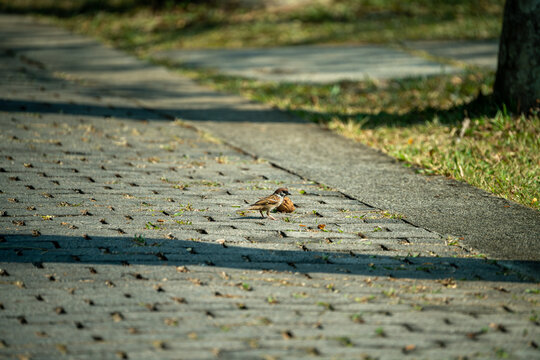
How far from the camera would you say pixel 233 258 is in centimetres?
441

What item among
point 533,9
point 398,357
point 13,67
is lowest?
point 398,357

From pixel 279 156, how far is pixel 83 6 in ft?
46.4

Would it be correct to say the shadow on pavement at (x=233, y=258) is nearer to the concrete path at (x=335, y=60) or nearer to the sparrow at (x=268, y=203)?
the sparrow at (x=268, y=203)

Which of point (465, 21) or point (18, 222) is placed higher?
point (465, 21)

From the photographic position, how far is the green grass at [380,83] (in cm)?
686

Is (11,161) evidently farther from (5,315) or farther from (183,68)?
(183,68)

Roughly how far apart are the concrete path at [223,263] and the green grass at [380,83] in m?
0.54

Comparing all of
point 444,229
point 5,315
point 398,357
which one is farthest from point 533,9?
point 5,315

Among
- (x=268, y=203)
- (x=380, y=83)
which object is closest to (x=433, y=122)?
(x=380, y=83)

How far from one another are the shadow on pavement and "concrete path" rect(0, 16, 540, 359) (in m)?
0.02

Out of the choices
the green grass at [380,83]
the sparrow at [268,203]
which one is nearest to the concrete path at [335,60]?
the green grass at [380,83]

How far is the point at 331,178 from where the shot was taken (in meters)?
6.25

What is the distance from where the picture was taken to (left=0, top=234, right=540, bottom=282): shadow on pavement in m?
4.25

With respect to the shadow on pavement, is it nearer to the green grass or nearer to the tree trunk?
the green grass
